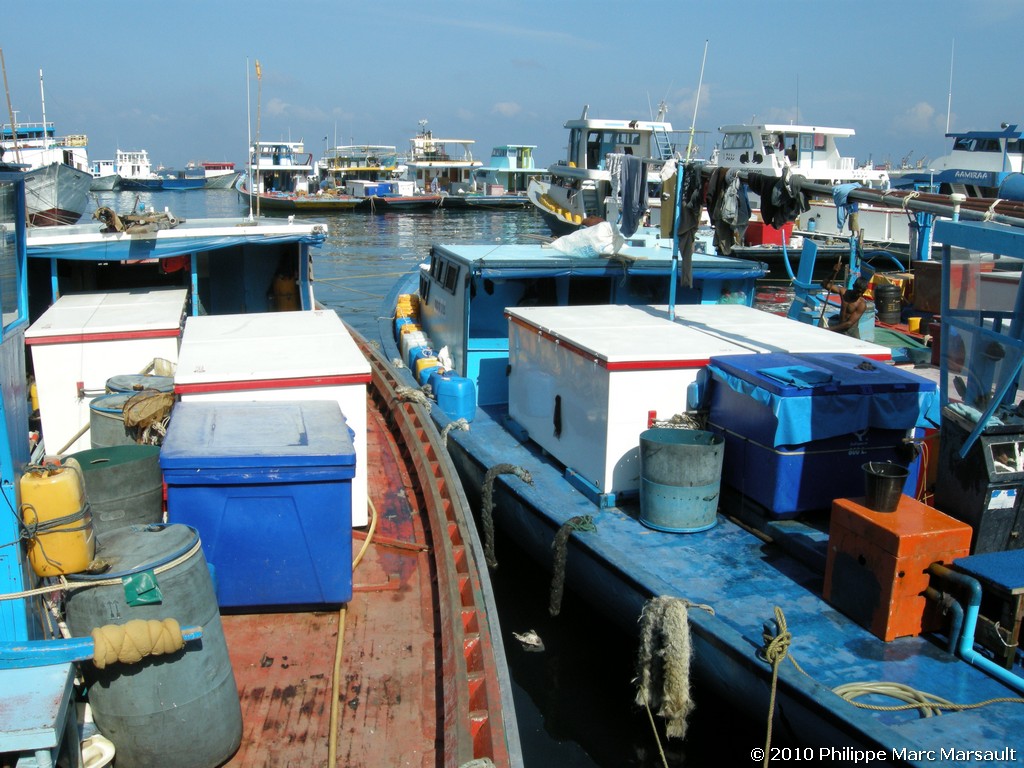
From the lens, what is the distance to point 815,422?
21.6ft

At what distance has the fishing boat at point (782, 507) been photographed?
5141 mm

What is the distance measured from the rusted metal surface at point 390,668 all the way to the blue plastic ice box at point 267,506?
0.27 meters

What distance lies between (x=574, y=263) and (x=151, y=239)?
4.72 m

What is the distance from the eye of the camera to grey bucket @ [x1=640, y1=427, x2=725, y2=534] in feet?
22.4

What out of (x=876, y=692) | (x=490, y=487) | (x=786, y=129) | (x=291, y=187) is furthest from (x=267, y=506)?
(x=291, y=187)

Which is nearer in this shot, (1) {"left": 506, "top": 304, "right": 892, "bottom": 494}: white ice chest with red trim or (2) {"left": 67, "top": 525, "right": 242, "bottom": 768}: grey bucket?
(2) {"left": 67, "top": 525, "right": 242, "bottom": 768}: grey bucket

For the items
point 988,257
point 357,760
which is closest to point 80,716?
point 357,760

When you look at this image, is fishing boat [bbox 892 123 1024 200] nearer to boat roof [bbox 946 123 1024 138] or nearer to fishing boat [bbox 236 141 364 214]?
boat roof [bbox 946 123 1024 138]

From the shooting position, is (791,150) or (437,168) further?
(437,168)

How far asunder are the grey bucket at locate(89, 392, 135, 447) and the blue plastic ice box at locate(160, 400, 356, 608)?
1.22 metres

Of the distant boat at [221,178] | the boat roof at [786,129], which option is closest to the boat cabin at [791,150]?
the boat roof at [786,129]

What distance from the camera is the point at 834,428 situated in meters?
6.64

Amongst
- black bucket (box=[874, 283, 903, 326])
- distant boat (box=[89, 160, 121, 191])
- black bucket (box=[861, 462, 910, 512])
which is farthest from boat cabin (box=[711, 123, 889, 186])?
distant boat (box=[89, 160, 121, 191])

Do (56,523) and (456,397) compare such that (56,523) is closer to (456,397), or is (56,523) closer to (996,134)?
(456,397)
